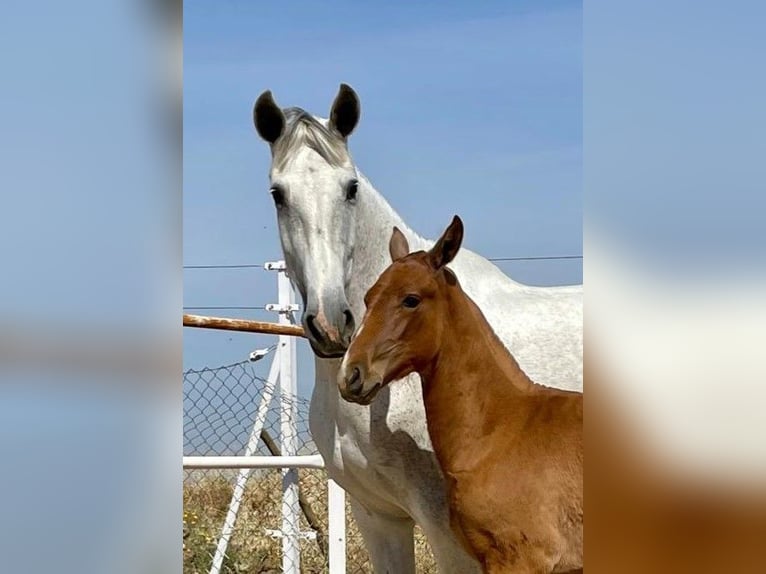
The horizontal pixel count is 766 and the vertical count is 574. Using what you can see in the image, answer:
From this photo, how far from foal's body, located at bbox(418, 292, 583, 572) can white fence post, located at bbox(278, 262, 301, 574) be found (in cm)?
81

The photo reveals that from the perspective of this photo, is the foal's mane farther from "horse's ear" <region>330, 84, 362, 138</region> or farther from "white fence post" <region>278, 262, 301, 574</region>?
"white fence post" <region>278, 262, 301, 574</region>

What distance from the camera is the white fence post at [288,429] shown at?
175 centimetres

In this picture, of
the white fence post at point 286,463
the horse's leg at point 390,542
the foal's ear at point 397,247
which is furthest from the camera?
the white fence post at point 286,463

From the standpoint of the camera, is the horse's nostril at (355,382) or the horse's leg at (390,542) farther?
the horse's leg at (390,542)

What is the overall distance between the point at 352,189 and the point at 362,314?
15 cm

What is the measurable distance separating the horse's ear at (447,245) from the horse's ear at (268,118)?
0.79ft

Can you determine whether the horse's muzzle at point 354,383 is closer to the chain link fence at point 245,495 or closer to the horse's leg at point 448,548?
the horse's leg at point 448,548

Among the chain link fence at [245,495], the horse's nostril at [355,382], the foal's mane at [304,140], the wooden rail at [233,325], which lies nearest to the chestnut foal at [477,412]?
the horse's nostril at [355,382]

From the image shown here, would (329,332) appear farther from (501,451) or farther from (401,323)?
(501,451)

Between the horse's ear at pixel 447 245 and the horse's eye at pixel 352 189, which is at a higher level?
the horse's eye at pixel 352 189

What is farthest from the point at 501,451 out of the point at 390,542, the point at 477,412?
the point at 390,542

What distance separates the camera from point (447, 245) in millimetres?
922

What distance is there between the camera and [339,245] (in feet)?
3.28
